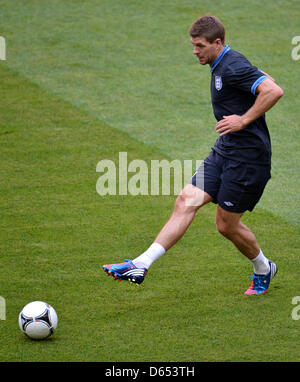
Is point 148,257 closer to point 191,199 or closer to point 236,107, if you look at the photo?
point 191,199

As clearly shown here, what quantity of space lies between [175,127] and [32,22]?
564cm

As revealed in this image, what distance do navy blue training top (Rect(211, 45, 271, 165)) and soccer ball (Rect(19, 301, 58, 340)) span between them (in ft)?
6.85

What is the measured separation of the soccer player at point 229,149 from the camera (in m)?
6.05

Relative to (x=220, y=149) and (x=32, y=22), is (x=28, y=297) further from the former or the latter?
(x=32, y=22)

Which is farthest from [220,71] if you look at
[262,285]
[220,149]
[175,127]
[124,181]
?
[175,127]

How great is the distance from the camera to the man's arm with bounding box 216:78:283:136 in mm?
5961

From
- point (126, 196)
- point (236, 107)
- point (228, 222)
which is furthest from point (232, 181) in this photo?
point (126, 196)

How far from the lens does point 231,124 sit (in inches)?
241

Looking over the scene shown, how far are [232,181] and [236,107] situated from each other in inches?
25.8

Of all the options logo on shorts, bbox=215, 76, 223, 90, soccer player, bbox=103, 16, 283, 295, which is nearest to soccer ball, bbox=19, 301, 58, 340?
soccer player, bbox=103, 16, 283, 295

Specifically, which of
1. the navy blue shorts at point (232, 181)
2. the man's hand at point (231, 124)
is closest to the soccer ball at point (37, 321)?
the navy blue shorts at point (232, 181)

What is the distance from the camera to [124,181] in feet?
31.2

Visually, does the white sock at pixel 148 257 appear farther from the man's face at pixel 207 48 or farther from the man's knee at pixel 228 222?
the man's face at pixel 207 48

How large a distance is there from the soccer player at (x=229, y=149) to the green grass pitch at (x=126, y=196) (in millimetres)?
661
